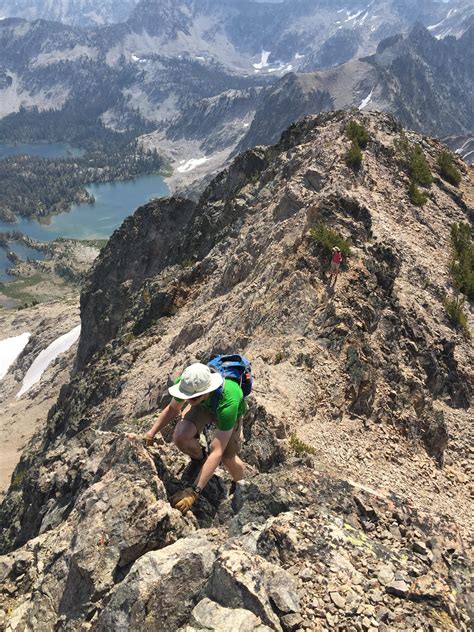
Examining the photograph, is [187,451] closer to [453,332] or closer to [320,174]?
[453,332]

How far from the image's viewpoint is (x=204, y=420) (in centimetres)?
1118

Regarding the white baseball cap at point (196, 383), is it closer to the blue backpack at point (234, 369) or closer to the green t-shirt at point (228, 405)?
the green t-shirt at point (228, 405)

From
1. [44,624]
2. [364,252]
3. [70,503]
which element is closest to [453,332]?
[364,252]

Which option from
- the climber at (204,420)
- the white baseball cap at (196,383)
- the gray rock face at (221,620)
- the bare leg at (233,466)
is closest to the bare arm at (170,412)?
→ the climber at (204,420)

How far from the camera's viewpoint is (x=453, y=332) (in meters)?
22.7

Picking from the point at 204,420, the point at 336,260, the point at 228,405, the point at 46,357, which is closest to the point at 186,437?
the point at 204,420

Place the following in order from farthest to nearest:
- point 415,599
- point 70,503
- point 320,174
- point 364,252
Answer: point 320,174, point 364,252, point 70,503, point 415,599

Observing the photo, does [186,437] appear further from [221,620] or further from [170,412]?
[221,620]

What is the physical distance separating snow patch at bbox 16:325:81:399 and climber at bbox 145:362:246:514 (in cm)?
6557

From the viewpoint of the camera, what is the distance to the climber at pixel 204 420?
10.3 metres

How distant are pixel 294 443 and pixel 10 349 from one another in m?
93.5

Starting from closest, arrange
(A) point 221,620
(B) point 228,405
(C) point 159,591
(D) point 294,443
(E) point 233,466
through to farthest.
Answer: (A) point 221,620 < (C) point 159,591 < (B) point 228,405 < (E) point 233,466 < (D) point 294,443

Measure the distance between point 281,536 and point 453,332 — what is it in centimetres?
1619

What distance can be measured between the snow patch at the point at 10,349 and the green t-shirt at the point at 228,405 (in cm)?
8613
